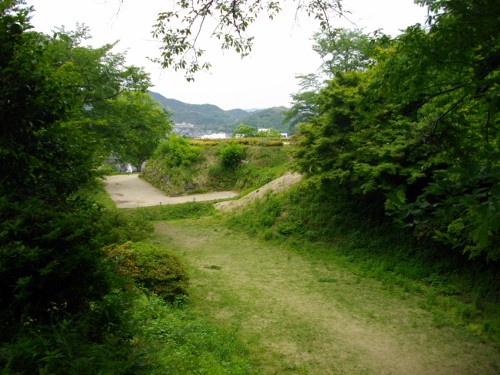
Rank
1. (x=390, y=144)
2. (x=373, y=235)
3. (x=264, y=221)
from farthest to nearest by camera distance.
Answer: (x=264, y=221)
(x=373, y=235)
(x=390, y=144)

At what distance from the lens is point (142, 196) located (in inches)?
778

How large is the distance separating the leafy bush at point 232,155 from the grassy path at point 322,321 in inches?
464

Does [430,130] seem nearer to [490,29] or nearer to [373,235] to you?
[490,29]

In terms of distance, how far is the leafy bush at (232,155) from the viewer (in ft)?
68.6

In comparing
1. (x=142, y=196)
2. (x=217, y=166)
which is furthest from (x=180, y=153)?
(x=142, y=196)

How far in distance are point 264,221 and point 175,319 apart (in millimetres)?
7442

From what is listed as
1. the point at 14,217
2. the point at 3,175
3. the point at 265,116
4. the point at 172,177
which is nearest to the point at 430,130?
the point at 14,217

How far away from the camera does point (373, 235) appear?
381 inches

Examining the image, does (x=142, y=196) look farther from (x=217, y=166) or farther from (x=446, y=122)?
(x=446, y=122)

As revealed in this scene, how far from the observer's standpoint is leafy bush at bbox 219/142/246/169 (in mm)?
20922

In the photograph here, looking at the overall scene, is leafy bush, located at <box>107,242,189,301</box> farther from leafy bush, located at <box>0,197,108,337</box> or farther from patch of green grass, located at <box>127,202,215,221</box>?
patch of green grass, located at <box>127,202,215,221</box>

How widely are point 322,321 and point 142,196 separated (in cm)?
1564

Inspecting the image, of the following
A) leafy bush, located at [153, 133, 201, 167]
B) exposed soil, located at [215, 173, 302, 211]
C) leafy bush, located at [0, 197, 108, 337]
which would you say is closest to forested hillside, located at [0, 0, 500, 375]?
leafy bush, located at [0, 197, 108, 337]

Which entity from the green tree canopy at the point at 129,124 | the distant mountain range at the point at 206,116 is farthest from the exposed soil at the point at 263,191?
the distant mountain range at the point at 206,116
